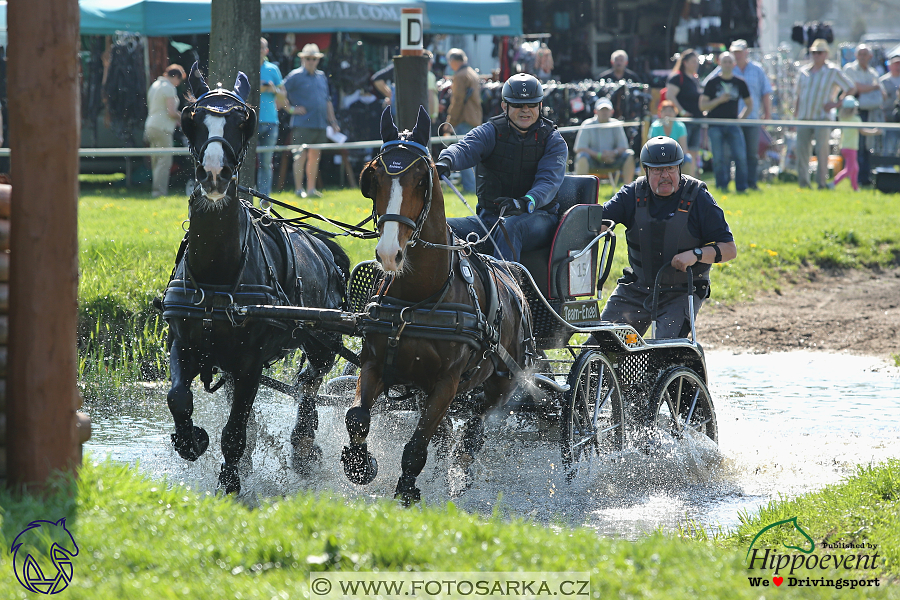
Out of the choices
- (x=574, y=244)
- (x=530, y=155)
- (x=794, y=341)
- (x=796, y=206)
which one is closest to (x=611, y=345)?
Result: (x=574, y=244)

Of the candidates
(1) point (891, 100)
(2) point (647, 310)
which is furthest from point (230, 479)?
(1) point (891, 100)

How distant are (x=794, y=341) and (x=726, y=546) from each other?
5.91m

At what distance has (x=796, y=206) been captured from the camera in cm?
1521

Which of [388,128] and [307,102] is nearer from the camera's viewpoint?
[388,128]

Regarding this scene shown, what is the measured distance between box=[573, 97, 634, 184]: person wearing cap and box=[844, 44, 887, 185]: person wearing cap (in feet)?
16.4

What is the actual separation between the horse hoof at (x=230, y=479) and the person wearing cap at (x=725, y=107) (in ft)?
40.8

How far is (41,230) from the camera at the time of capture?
398 centimetres

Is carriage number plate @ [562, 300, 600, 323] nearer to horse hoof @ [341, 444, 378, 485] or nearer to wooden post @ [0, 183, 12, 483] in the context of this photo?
horse hoof @ [341, 444, 378, 485]

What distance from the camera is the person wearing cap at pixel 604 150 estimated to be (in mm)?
15781

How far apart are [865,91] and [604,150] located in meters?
5.81

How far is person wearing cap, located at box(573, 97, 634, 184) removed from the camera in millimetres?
15781

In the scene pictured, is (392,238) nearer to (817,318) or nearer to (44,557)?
(44,557)

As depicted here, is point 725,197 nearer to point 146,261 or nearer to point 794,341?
point 794,341

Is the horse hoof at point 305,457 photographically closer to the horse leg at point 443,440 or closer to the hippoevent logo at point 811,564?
the horse leg at point 443,440
